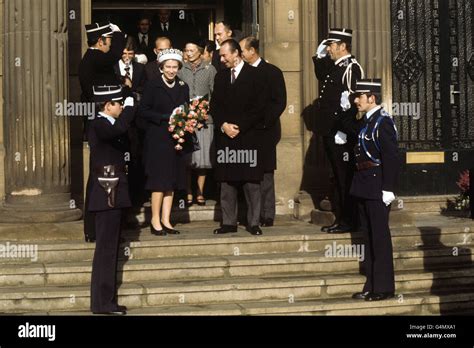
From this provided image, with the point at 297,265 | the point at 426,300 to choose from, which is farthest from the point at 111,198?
the point at 426,300

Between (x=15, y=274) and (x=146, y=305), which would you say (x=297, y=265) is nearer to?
(x=146, y=305)

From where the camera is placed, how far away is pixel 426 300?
10.4 metres

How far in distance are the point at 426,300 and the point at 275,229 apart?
2.27 meters

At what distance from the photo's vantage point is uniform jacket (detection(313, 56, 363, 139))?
1160 cm

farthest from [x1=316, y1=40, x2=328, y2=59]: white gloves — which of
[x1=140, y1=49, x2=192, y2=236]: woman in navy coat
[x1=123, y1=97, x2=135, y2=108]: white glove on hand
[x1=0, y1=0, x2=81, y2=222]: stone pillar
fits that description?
[x1=123, y1=97, x2=135, y2=108]: white glove on hand

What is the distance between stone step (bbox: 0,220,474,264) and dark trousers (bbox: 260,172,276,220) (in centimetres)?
32

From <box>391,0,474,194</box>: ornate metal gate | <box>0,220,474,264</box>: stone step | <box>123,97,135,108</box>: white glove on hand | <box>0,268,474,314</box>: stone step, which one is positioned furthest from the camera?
<box>391,0,474,194</box>: ornate metal gate

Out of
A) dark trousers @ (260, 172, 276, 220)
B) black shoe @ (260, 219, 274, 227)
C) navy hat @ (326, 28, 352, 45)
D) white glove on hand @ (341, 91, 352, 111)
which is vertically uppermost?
navy hat @ (326, 28, 352, 45)

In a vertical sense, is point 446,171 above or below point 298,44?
below

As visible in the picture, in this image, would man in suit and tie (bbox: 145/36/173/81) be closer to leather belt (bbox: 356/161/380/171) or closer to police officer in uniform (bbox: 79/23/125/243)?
police officer in uniform (bbox: 79/23/125/243)

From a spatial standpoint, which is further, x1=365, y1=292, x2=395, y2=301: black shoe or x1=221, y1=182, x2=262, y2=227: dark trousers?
x1=221, y1=182, x2=262, y2=227: dark trousers

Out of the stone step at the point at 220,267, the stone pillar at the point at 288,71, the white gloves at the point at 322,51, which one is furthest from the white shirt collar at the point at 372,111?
the stone pillar at the point at 288,71

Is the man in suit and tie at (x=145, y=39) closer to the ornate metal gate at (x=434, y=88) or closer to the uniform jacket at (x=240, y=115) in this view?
the uniform jacket at (x=240, y=115)

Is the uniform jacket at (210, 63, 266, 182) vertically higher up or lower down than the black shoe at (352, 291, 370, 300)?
higher up
